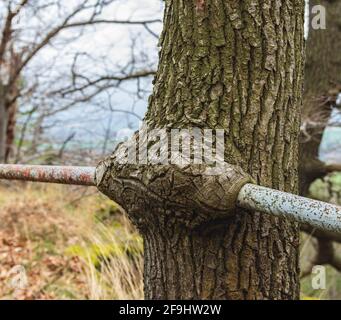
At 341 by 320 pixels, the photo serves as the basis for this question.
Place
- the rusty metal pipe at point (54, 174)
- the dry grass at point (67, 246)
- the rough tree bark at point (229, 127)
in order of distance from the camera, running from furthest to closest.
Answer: the dry grass at point (67, 246) < the rusty metal pipe at point (54, 174) < the rough tree bark at point (229, 127)

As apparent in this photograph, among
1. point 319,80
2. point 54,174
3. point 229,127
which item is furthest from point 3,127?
point 229,127

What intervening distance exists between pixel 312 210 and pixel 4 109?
6.63m

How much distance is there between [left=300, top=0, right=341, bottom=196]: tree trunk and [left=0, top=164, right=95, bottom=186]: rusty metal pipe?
2.71 meters

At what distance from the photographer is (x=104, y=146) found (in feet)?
16.8

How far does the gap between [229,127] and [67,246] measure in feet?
11.8

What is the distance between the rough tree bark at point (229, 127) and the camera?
4.29 ft

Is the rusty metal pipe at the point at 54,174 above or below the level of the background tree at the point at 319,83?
below

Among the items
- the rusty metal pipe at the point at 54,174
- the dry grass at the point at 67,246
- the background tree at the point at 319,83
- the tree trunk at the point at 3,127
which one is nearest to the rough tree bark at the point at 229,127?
the rusty metal pipe at the point at 54,174

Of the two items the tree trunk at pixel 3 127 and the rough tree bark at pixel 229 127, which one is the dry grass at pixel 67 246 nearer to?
the tree trunk at pixel 3 127

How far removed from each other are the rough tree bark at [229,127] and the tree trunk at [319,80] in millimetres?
2671

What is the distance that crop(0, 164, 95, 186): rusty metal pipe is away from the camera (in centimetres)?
149

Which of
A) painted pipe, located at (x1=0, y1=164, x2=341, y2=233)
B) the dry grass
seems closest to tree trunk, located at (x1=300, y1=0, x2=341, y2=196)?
the dry grass

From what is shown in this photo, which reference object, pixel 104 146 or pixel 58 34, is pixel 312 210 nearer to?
pixel 104 146

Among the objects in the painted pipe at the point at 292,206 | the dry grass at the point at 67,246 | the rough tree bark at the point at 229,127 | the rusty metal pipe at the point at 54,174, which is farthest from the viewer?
the dry grass at the point at 67,246
